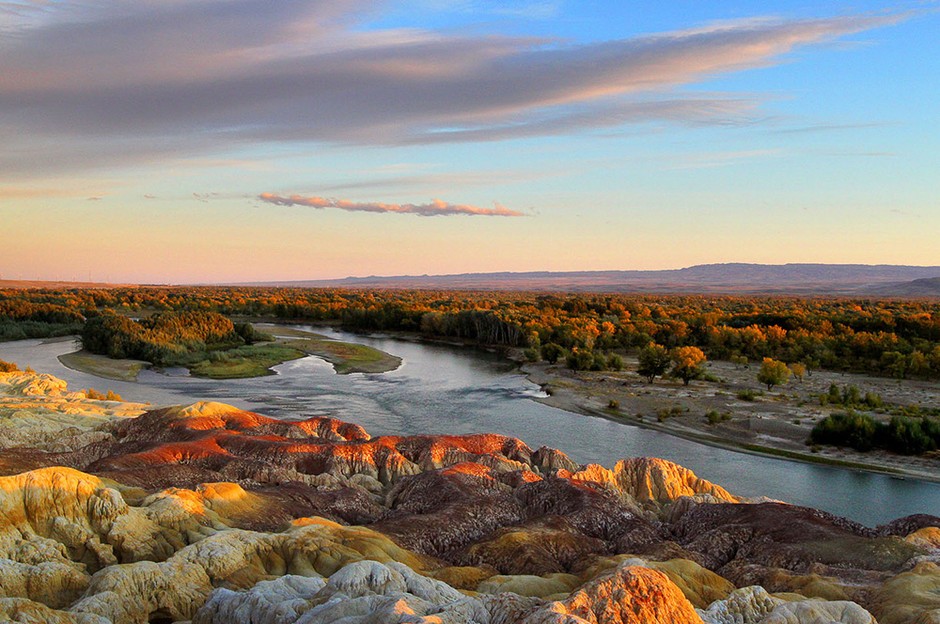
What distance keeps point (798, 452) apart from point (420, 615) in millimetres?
37253

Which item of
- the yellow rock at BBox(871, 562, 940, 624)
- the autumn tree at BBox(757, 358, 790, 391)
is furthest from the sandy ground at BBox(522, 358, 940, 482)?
the yellow rock at BBox(871, 562, 940, 624)

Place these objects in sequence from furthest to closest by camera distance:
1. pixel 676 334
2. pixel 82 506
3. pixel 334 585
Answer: pixel 676 334 → pixel 82 506 → pixel 334 585

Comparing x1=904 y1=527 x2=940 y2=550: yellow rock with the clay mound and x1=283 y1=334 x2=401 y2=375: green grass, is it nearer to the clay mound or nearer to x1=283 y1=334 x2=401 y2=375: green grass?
the clay mound

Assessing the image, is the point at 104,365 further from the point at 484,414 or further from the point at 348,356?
the point at 484,414

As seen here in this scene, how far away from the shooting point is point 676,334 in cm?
8788

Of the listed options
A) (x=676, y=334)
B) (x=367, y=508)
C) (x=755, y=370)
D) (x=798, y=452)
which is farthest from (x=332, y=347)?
(x=367, y=508)

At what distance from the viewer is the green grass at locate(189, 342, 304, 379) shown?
70438 millimetres

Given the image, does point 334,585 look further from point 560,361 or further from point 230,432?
point 560,361

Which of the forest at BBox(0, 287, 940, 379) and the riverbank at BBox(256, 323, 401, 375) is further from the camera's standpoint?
the riverbank at BBox(256, 323, 401, 375)

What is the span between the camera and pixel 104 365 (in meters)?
72.4

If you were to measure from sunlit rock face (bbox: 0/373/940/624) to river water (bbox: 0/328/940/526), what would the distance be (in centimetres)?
1119

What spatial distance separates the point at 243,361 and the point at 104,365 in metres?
12.5

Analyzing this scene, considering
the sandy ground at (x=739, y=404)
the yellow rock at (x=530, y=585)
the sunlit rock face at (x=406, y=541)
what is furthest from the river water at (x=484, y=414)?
the yellow rock at (x=530, y=585)

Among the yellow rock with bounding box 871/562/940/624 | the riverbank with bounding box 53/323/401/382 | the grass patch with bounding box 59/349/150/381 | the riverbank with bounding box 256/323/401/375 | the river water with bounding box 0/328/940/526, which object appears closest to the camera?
the yellow rock with bounding box 871/562/940/624
